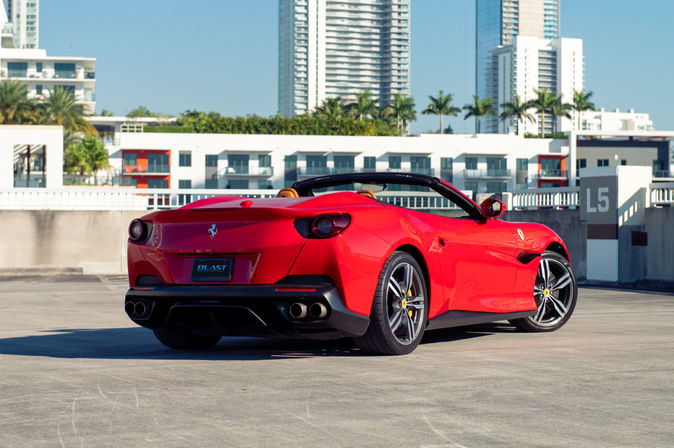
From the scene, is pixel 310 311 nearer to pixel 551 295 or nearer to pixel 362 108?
pixel 551 295

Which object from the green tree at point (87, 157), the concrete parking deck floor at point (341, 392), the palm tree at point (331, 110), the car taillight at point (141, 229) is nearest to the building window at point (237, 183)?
the green tree at point (87, 157)

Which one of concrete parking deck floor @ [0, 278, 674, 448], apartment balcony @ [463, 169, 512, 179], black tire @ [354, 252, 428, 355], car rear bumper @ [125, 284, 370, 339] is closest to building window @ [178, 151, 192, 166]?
apartment balcony @ [463, 169, 512, 179]

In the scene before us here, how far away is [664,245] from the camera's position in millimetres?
17625

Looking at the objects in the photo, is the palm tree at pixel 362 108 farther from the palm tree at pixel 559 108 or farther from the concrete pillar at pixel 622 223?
the concrete pillar at pixel 622 223

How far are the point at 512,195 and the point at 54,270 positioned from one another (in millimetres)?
10894

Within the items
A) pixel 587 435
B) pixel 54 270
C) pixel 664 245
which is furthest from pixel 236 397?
pixel 54 270

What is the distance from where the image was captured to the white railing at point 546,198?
20938 mm

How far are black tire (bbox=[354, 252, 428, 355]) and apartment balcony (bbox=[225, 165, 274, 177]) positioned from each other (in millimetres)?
94035

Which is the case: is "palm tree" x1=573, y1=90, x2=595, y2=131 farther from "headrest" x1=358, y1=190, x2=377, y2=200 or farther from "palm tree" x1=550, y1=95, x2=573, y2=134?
"headrest" x1=358, y1=190, x2=377, y2=200

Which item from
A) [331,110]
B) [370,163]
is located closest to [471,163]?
[370,163]

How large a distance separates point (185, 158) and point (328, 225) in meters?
95.6

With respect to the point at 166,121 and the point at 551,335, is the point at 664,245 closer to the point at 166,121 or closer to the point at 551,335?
the point at 551,335

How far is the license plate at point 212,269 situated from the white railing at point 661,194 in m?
13.6

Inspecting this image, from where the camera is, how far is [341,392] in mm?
5250
